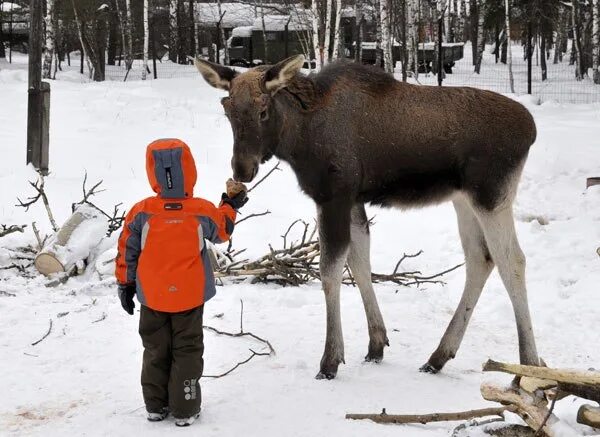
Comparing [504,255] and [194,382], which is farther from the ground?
[504,255]

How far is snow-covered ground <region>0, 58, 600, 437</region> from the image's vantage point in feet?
15.2

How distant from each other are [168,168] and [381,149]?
155 centimetres

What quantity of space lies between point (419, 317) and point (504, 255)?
152cm

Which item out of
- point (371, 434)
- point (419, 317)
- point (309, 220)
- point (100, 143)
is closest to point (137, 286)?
point (371, 434)

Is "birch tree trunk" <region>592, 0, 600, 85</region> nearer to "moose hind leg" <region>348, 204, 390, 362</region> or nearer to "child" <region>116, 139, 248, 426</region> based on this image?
"moose hind leg" <region>348, 204, 390, 362</region>

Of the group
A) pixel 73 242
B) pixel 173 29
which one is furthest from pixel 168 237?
pixel 173 29

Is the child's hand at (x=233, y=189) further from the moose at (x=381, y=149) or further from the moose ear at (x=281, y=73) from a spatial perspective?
the moose ear at (x=281, y=73)

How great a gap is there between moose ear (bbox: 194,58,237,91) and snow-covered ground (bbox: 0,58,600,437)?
6.11 feet

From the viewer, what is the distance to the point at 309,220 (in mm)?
10477

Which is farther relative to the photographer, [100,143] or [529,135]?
[100,143]

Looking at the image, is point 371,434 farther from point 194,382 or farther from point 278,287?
point 278,287

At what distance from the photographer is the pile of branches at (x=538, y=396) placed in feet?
11.8

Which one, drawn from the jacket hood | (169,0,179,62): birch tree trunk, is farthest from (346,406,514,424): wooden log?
(169,0,179,62): birch tree trunk

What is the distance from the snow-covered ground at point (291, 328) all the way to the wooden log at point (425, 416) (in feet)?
0.18
